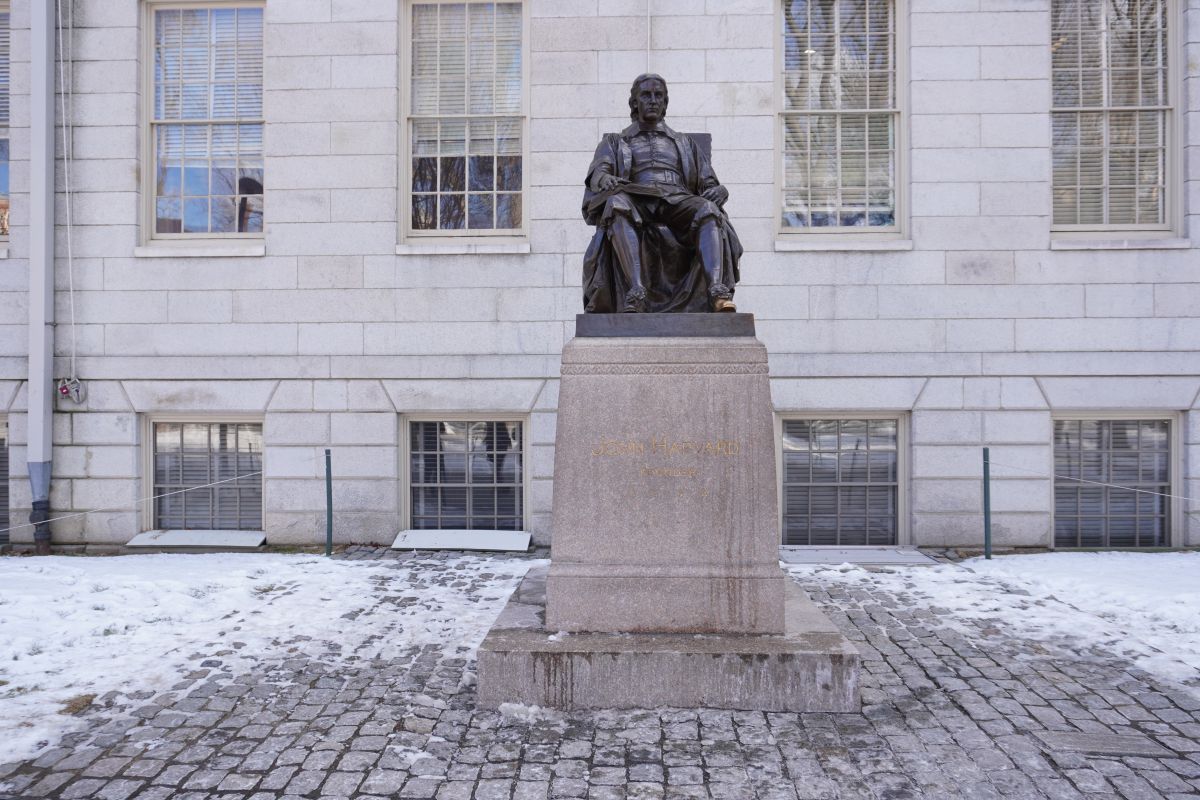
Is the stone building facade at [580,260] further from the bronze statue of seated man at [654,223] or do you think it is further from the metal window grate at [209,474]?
the bronze statue of seated man at [654,223]

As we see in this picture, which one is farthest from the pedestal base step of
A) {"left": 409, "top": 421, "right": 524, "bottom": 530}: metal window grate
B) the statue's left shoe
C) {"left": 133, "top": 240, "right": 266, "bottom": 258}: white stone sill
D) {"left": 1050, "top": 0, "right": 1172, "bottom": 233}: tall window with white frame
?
{"left": 1050, "top": 0, "right": 1172, "bottom": 233}: tall window with white frame

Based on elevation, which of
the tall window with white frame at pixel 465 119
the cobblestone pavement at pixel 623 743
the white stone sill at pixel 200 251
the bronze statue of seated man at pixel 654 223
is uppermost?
the tall window with white frame at pixel 465 119

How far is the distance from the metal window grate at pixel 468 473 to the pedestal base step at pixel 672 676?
4.79m

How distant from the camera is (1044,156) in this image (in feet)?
28.4

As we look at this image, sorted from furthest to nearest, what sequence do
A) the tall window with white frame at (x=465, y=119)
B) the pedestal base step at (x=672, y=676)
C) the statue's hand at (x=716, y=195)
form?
the tall window with white frame at (x=465, y=119), the statue's hand at (x=716, y=195), the pedestal base step at (x=672, y=676)

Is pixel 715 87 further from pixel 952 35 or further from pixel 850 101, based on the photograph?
pixel 952 35

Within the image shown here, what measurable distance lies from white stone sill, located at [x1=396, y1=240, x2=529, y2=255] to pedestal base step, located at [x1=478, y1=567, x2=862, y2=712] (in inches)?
213

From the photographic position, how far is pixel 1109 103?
8.84 metres

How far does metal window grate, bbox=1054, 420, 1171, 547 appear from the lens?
8805 millimetres

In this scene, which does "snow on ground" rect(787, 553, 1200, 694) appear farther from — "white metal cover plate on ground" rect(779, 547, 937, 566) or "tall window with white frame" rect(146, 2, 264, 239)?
"tall window with white frame" rect(146, 2, 264, 239)

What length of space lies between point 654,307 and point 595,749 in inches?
112

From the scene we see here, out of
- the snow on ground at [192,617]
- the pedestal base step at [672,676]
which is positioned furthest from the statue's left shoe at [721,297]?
the snow on ground at [192,617]

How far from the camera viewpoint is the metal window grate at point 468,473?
9.09m

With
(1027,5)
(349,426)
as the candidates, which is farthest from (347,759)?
(1027,5)
